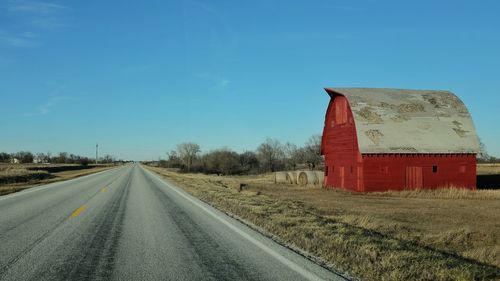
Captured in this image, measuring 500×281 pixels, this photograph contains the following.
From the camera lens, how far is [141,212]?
44.5 feet

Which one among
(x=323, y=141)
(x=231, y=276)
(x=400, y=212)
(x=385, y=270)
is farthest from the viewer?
(x=323, y=141)

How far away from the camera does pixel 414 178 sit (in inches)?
1183

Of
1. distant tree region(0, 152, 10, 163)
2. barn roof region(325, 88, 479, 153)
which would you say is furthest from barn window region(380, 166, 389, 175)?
distant tree region(0, 152, 10, 163)

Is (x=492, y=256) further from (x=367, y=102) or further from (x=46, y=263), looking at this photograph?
(x=367, y=102)

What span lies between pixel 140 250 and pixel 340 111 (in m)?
27.4

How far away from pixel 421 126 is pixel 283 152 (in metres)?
82.5

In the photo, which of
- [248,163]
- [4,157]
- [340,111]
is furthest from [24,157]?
[340,111]

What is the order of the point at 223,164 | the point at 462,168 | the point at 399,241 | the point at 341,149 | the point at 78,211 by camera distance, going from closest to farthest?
the point at 399,241, the point at 78,211, the point at 462,168, the point at 341,149, the point at 223,164

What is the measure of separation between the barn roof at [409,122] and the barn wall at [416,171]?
1.73ft

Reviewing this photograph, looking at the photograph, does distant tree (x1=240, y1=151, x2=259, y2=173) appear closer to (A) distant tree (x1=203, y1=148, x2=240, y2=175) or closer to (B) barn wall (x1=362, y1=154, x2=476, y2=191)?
(A) distant tree (x1=203, y1=148, x2=240, y2=175)

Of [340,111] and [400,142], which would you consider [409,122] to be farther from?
[340,111]

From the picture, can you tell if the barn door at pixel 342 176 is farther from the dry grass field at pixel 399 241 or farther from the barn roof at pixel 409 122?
the dry grass field at pixel 399 241

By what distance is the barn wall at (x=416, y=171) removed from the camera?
2952cm

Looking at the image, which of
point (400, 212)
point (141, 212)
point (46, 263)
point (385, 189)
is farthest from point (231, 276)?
point (385, 189)
